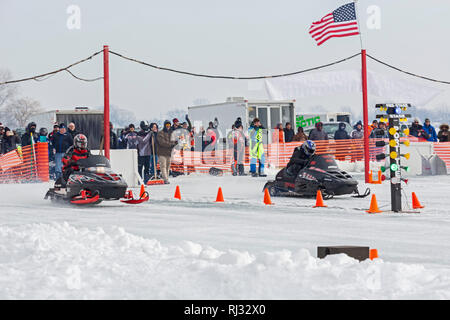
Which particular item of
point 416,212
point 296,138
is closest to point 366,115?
point 296,138

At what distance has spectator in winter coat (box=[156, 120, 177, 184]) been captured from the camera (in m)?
23.4

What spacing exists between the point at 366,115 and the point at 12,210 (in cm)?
1155

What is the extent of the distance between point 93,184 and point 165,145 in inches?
293

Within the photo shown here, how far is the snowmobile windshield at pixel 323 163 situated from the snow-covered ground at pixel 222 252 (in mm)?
820

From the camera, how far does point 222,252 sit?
8.91 m

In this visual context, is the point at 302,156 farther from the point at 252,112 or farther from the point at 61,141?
the point at 252,112

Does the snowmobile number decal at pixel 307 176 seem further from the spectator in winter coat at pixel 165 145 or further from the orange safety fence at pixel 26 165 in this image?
the orange safety fence at pixel 26 165

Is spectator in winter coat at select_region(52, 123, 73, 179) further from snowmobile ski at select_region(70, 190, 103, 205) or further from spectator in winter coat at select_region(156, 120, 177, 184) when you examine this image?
snowmobile ski at select_region(70, 190, 103, 205)

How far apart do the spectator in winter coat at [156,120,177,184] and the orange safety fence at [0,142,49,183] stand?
4108 mm

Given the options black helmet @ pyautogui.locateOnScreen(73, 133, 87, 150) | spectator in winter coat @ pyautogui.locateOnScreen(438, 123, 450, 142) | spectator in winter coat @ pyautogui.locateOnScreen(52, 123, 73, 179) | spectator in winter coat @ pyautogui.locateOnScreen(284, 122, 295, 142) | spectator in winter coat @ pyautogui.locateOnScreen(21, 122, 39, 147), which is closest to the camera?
black helmet @ pyautogui.locateOnScreen(73, 133, 87, 150)

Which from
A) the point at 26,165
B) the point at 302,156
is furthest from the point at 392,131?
the point at 26,165

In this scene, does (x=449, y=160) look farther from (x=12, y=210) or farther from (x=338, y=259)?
(x=338, y=259)

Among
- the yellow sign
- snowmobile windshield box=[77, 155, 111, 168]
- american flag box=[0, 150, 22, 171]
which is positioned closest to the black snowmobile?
the yellow sign

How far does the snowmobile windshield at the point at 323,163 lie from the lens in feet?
56.5
